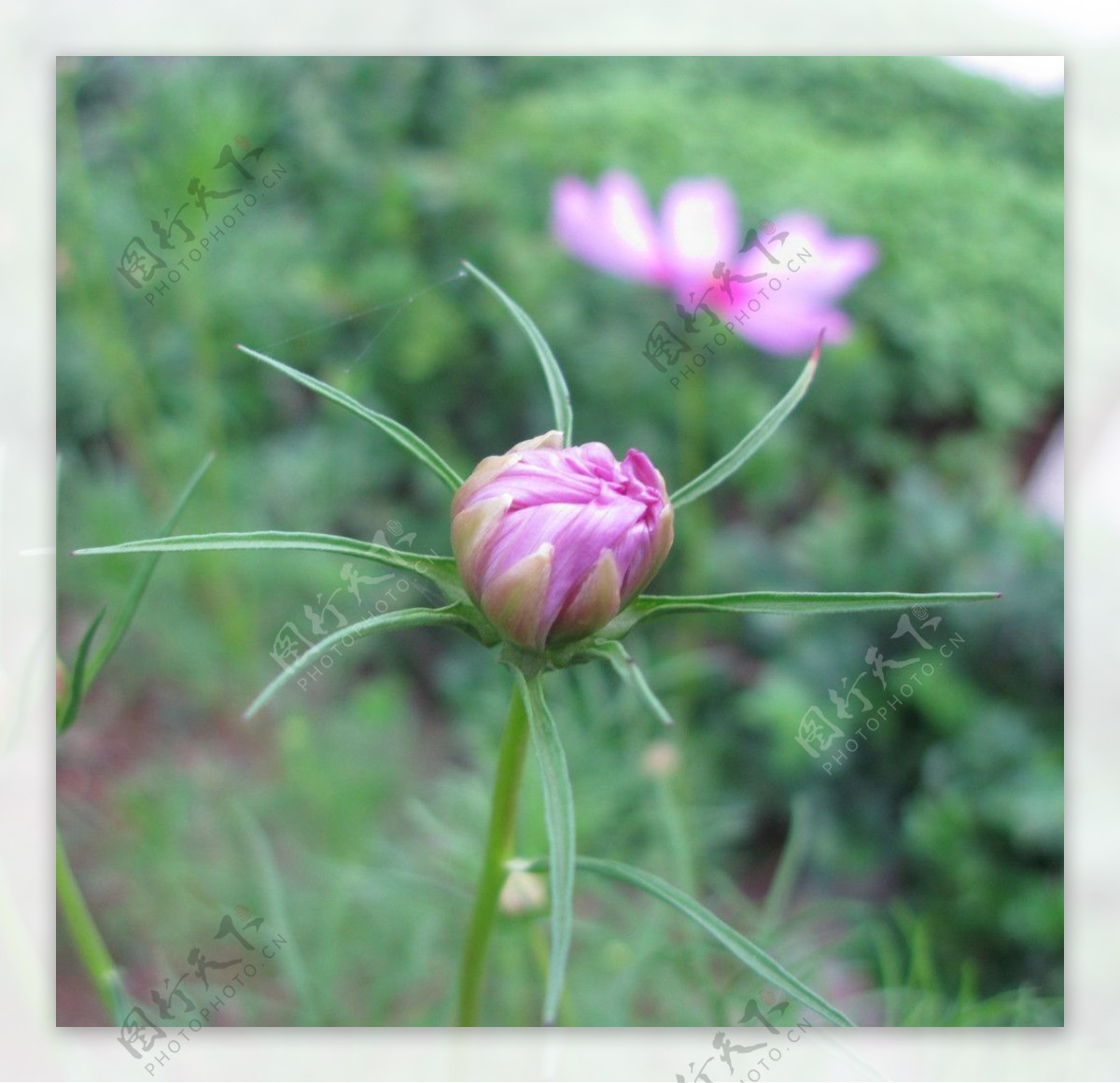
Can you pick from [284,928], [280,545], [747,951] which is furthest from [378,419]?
[284,928]

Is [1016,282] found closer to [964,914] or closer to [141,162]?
[964,914]

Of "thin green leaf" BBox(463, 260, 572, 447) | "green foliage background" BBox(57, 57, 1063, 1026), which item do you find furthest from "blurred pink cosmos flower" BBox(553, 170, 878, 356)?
"thin green leaf" BBox(463, 260, 572, 447)

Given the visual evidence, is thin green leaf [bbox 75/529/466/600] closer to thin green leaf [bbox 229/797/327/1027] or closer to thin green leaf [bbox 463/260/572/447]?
thin green leaf [bbox 463/260/572/447]

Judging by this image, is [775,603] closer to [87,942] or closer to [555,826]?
[555,826]

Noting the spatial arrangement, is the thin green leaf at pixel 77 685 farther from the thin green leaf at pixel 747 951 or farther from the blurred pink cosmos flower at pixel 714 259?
the blurred pink cosmos flower at pixel 714 259

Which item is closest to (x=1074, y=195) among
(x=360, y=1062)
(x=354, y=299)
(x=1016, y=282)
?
(x=1016, y=282)

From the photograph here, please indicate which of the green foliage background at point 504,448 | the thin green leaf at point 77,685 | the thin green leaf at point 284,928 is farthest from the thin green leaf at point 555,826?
the green foliage background at point 504,448
